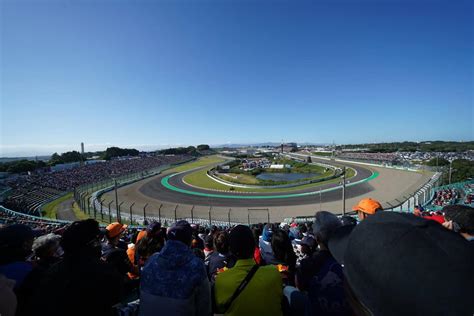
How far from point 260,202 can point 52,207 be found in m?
22.3

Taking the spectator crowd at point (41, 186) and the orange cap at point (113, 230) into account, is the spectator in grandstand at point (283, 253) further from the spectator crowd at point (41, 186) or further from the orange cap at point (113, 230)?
the spectator crowd at point (41, 186)

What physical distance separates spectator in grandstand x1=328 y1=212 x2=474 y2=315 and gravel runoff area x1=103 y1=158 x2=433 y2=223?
58.1 ft

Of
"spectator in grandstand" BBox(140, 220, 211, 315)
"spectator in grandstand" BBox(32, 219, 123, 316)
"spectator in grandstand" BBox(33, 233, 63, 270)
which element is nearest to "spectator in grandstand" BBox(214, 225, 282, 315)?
"spectator in grandstand" BBox(140, 220, 211, 315)

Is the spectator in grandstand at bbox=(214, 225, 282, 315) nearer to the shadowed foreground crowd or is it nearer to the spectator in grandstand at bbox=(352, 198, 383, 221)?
the shadowed foreground crowd

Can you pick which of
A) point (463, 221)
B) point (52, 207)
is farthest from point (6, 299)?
point (52, 207)

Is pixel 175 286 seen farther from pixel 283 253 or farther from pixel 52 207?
pixel 52 207

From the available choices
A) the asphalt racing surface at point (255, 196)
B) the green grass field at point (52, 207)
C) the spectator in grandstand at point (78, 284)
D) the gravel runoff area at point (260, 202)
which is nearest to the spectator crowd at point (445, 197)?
the gravel runoff area at point (260, 202)

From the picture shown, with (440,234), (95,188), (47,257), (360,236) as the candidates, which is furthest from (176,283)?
(95,188)

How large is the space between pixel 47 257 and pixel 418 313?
4.04m

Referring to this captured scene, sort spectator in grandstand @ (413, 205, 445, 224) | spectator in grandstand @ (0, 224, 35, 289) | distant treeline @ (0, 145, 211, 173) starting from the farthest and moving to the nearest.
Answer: distant treeline @ (0, 145, 211, 173) → spectator in grandstand @ (413, 205, 445, 224) → spectator in grandstand @ (0, 224, 35, 289)

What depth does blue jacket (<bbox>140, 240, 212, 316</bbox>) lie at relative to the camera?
1.99 metres

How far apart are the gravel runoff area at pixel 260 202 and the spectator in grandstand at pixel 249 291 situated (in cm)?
1666

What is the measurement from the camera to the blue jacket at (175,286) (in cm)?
199

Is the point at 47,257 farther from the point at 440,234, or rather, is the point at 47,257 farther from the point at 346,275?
the point at 440,234
